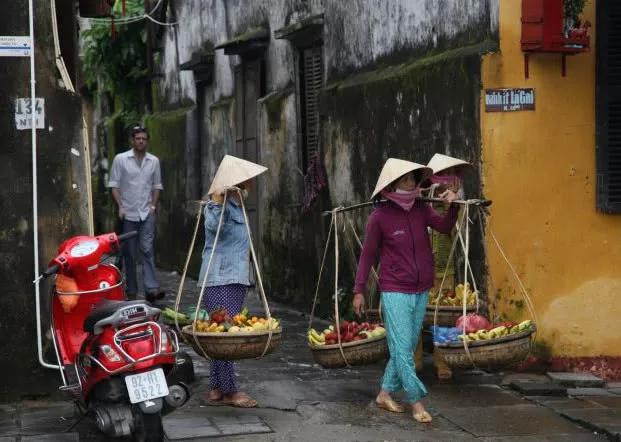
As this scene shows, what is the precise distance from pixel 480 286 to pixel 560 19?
2189 mm

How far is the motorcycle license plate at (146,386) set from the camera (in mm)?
6699

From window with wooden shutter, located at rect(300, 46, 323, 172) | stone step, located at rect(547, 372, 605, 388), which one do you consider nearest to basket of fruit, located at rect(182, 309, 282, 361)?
stone step, located at rect(547, 372, 605, 388)

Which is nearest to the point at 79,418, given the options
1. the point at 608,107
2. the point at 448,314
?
the point at 448,314

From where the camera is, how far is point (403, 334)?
8.12 meters

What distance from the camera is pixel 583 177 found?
9.65 metres

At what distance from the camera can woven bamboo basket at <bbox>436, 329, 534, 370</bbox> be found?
795 cm

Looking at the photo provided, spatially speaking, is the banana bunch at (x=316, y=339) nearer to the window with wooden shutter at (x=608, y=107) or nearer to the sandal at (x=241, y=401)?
the sandal at (x=241, y=401)

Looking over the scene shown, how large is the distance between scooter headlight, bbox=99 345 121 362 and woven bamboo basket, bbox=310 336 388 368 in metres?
1.87

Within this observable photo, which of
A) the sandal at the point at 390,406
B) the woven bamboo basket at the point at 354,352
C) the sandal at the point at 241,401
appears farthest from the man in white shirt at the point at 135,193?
the sandal at the point at 390,406

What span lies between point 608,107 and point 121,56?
13558 millimetres

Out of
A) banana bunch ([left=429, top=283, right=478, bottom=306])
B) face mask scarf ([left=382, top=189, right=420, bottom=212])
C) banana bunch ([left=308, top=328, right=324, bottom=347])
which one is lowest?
banana bunch ([left=308, top=328, right=324, bottom=347])

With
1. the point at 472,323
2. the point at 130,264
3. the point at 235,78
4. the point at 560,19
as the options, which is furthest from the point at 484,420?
the point at 235,78

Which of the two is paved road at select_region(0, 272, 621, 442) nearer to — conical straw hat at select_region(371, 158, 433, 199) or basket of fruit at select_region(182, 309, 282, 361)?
basket of fruit at select_region(182, 309, 282, 361)

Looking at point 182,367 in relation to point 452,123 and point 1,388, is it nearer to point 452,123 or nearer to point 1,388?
point 1,388
